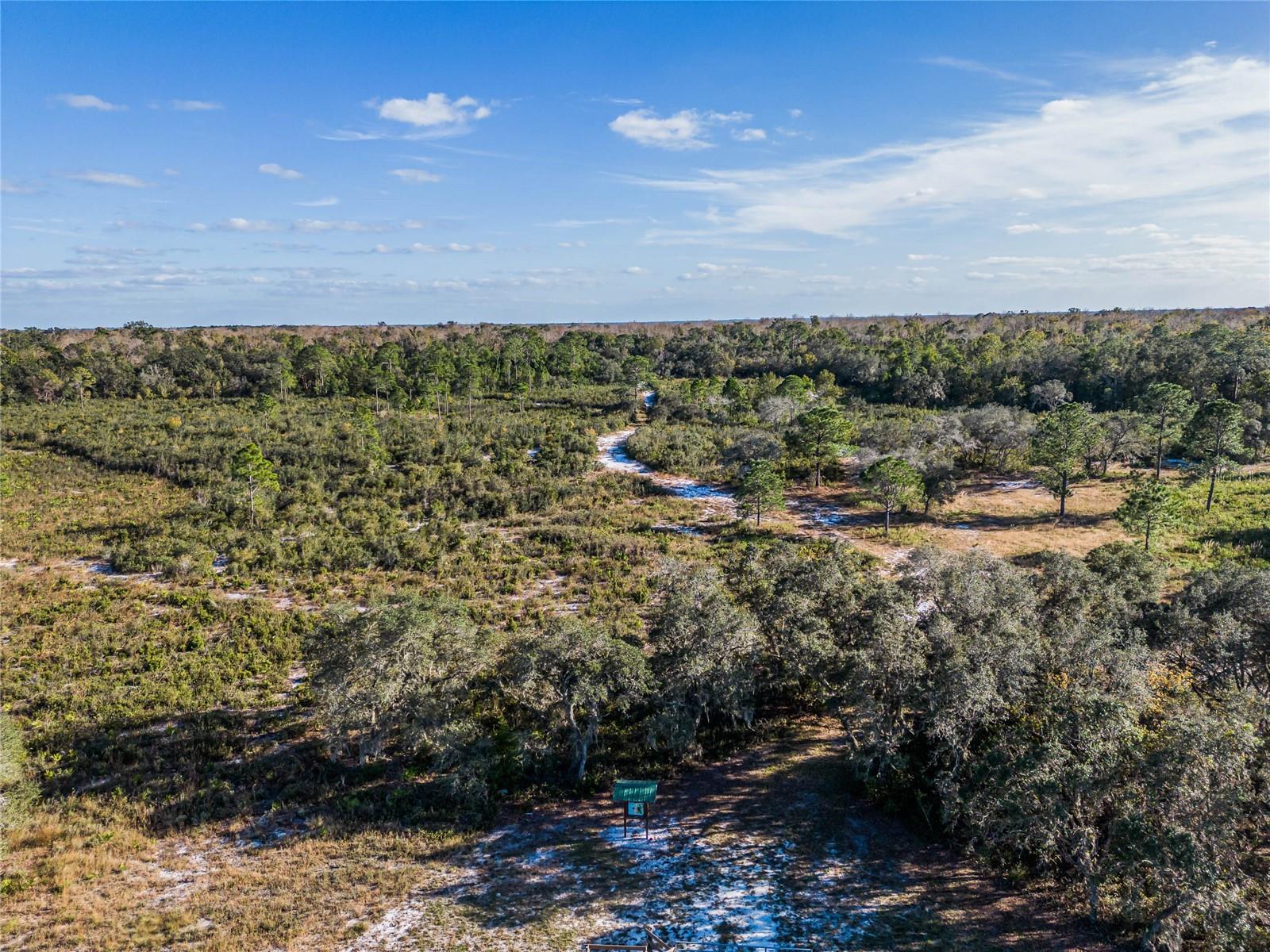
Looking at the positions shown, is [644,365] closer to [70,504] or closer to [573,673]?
[70,504]

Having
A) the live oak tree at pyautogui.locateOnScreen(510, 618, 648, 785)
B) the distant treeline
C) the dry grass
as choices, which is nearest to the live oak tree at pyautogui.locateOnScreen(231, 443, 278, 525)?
the dry grass

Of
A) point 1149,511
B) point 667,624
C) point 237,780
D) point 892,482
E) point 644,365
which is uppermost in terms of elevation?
point 644,365

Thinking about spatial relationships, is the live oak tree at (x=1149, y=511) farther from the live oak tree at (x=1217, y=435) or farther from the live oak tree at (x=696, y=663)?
the live oak tree at (x=696, y=663)

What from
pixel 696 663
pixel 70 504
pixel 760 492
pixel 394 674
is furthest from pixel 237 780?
pixel 70 504

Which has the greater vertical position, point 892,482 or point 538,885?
point 892,482

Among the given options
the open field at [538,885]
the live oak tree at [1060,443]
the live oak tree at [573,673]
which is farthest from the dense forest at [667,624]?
the open field at [538,885]

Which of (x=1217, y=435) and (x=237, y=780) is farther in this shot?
(x=1217, y=435)

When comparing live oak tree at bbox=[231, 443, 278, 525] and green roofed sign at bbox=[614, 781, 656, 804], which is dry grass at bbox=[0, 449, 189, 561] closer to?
live oak tree at bbox=[231, 443, 278, 525]
